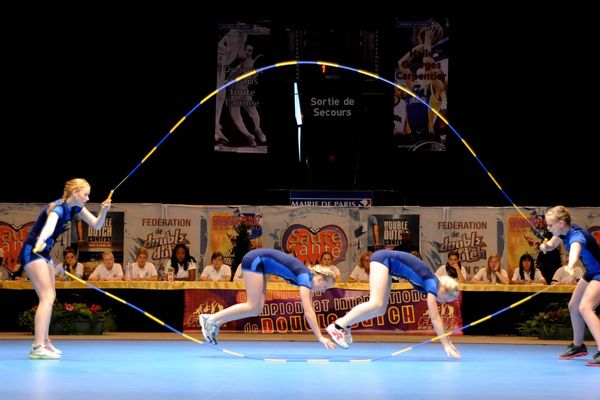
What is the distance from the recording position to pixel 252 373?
8648 millimetres

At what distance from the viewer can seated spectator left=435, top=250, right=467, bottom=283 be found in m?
15.4

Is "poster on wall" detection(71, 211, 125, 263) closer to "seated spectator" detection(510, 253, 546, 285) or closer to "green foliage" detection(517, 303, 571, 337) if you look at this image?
"seated spectator" detection(510, 253, 546, 285)

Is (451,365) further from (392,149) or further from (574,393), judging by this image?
(392,149)

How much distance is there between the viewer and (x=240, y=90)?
18812 mm

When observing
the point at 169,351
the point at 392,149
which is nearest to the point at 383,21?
the point at 392,149

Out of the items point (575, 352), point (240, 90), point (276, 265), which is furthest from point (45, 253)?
point (240, 90)

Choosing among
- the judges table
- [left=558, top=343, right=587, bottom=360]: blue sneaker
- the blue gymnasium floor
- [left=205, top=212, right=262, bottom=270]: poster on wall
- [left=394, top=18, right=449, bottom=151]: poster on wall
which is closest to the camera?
the blue gymnasium floor

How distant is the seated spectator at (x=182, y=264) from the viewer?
15562mm

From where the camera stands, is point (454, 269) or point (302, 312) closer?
point (302, 312)

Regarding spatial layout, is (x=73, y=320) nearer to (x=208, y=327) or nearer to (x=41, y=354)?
(x=41, y=354)

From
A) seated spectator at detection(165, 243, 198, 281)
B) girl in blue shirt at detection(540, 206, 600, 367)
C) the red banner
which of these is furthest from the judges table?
girl in blue shirt at detection(540, 206, 600, 367)

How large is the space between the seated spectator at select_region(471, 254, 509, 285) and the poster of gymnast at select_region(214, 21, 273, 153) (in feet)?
17.4

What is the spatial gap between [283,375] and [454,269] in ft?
24.1

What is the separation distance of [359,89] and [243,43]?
2.42 meters
